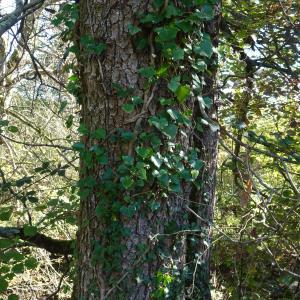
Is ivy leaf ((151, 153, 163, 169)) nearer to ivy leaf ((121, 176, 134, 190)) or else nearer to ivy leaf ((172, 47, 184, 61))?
ivy leaf ((121, 176, 134, 190))

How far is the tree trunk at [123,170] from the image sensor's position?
2246 mm

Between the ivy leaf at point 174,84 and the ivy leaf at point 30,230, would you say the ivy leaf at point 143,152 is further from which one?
the ivy leaf at point 30,230

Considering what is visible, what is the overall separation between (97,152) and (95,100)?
0.87ft

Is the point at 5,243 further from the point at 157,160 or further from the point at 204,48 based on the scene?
the point at 204,48

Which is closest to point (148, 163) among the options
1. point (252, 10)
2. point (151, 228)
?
point (151, 228)

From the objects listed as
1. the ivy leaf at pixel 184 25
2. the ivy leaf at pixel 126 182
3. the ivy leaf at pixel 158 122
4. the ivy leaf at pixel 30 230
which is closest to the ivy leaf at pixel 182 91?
the ivy leaf at pixel 158 122

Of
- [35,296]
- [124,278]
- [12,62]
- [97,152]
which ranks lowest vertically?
[35,296]

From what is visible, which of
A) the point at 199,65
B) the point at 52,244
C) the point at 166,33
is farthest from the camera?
the point at 52,244

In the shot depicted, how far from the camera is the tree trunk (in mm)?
2246

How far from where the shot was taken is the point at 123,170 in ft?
7.17

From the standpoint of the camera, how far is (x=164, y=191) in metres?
2.32

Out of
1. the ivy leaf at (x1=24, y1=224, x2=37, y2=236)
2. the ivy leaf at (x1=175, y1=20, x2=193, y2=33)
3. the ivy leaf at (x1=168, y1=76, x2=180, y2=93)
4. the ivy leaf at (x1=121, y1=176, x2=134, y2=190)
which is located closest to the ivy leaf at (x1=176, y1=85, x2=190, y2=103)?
the ivy leaf at (x1=168, y1=76, x2=180, y2=93)

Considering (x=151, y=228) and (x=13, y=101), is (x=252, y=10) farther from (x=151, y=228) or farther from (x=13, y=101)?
(x=13, y=101)

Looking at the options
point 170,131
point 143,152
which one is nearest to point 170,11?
point 170,131
